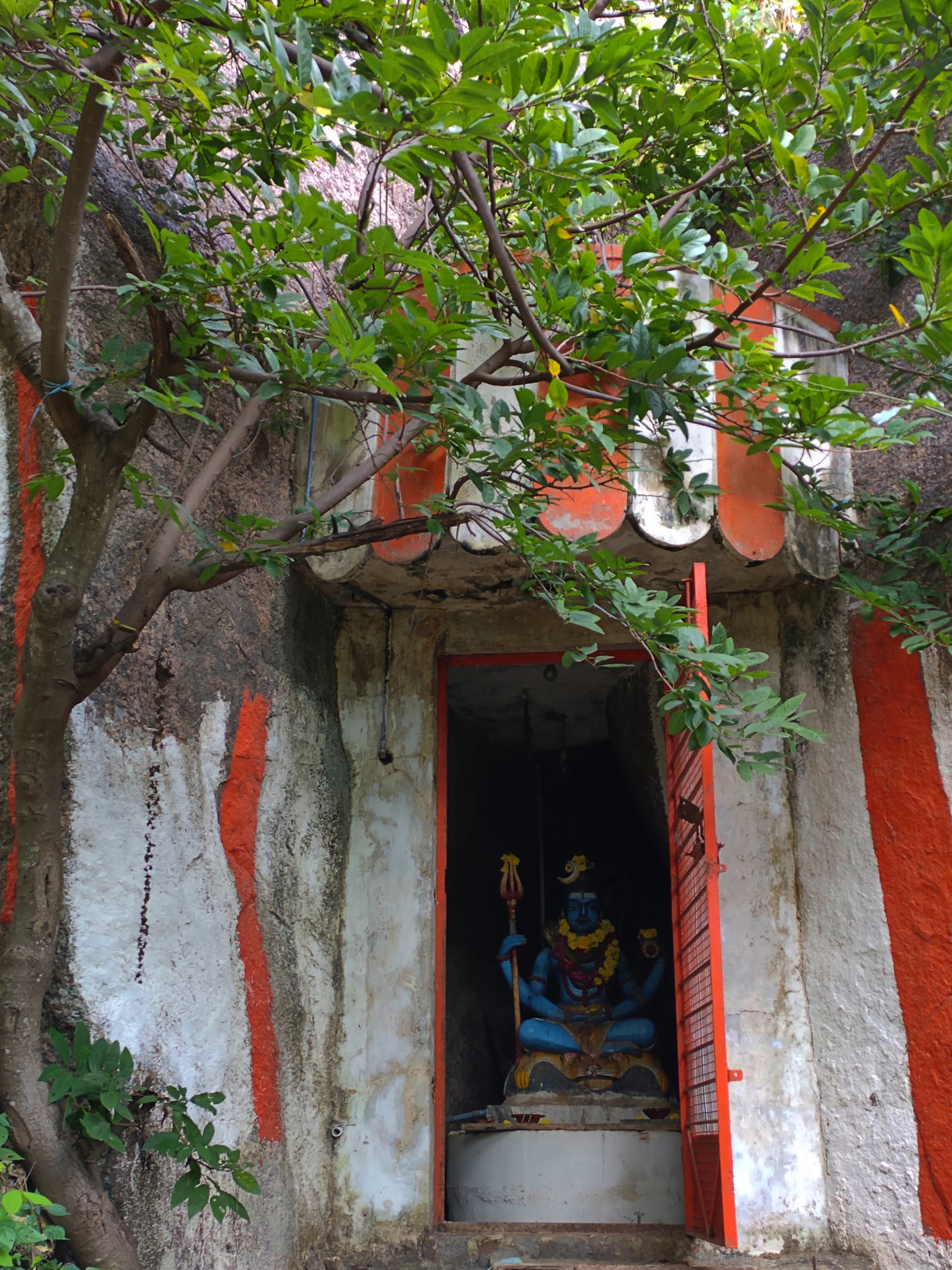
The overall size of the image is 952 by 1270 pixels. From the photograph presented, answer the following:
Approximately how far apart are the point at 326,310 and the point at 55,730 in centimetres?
110

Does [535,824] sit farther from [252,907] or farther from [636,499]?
[636,499]

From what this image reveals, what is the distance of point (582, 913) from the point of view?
17.7 feet

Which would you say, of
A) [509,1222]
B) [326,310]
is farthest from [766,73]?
[509,1222]

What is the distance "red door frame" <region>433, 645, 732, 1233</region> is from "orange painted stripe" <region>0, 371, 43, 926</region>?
1.84 m

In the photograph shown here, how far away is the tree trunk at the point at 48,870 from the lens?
2.17 m

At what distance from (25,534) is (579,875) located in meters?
3.76

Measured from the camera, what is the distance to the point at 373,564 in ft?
12.2

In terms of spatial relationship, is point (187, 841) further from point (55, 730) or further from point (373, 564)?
point (373, 564)

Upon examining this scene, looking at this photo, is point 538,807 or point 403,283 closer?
point 403,283

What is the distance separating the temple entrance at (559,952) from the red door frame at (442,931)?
0.14 ft

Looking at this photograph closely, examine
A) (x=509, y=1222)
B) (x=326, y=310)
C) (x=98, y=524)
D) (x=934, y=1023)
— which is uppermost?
(x=326, y=310)

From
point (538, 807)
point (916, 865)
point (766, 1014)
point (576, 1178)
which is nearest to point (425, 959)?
point (576, 1178)

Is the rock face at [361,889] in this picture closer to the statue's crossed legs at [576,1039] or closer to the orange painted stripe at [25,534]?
the orange painted stripe at [25,534]

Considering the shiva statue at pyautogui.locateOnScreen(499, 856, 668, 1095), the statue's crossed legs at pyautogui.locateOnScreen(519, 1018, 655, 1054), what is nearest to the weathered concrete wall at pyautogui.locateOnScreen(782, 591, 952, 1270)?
the shiva statue at pyautogui.locateOnScreen(499, 856, 668, 1095)
